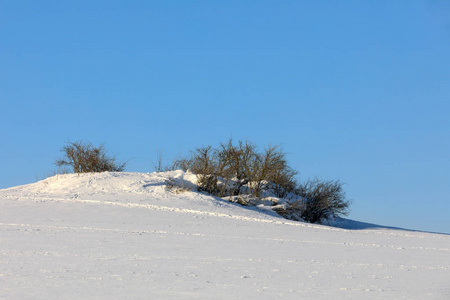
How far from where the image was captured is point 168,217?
59.2 feet

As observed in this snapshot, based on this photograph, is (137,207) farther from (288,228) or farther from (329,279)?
(329,279)

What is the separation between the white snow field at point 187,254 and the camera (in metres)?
7.83

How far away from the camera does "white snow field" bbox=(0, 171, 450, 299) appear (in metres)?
7.83

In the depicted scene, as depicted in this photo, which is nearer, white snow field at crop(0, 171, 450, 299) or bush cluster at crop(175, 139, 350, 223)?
white snow field at crop(0, 171, 450, 299)

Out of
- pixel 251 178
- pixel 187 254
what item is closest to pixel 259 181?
pixel 251 178

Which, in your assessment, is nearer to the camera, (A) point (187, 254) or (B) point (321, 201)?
(A) point (187, 254)

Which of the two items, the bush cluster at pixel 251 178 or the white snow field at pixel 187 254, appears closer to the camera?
the white snow field at pixel 187 254

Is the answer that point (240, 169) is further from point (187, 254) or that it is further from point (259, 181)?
point (187, 254)

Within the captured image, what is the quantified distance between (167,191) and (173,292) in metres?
15.0

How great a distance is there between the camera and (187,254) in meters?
11.2

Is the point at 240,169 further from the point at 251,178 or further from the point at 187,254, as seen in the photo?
the point at 187,254

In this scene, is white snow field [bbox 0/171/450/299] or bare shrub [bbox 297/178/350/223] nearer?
white snow field [bbox 0/171/450/299]

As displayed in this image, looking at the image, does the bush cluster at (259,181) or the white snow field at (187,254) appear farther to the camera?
the bush cluster at (259,181)

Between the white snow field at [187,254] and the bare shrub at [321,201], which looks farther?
the bare shrub at [321,201]
